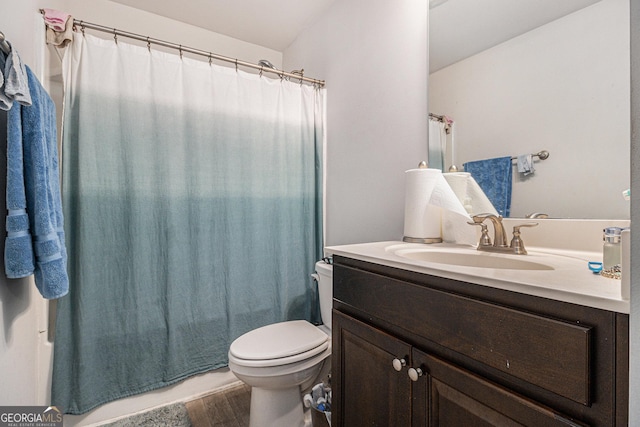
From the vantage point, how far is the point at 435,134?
1.36 metres

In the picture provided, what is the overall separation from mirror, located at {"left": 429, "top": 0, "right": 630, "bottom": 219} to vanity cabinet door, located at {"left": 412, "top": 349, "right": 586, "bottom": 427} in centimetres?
68

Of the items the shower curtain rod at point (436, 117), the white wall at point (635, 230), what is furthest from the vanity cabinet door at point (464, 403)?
the shower curtain rod at point (436, 117)

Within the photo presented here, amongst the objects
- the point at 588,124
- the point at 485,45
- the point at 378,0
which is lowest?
the point at 588,124

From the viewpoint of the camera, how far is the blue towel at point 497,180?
1124mm

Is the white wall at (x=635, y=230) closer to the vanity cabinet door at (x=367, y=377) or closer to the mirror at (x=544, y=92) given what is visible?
the vanity cabinet door at (x=367, y=377)

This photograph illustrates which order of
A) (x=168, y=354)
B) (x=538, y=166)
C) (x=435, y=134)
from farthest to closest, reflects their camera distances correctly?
(x=168, y=354)
(x=435, y=134)
(x=538, y=166)

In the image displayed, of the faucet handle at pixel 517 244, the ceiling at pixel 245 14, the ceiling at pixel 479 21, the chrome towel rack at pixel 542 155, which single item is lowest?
A: the faucet handle at pixel 517 244

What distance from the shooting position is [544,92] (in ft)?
3.33

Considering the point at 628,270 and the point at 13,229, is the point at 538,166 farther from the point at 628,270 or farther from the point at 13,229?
the point at 13,229

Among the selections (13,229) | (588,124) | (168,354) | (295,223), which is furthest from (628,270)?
(168,354)

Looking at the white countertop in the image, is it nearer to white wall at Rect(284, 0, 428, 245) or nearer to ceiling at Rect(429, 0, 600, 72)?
white wall at Rect(284, 0, 428, 245)

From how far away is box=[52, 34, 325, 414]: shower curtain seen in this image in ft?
4.47

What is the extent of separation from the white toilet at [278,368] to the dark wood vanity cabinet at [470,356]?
1.02 ft

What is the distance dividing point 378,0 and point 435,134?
2.72 feet
